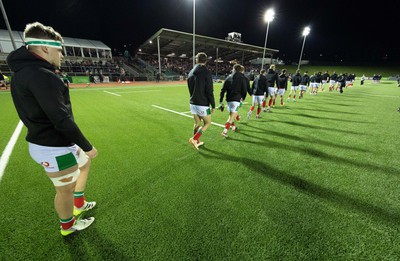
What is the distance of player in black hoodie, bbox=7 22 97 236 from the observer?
1.52 meters

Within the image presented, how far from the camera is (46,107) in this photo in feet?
5.01

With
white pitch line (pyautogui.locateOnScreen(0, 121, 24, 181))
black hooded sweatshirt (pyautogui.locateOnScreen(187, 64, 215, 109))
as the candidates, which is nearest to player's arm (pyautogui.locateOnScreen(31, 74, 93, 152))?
black hooded sweatshirt (pyautogui.locateOnScreen(187, 64, 215, 109))

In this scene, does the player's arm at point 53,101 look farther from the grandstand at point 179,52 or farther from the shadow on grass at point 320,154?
the grandstand at point 179,52

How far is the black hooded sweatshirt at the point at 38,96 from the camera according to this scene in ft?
4.94

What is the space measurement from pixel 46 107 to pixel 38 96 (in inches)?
4.1

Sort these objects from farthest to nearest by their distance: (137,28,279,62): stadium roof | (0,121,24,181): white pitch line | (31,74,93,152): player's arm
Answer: (137,28,279,62): stadium roof, (0,121,24,181): white pitch line, (31,74,93,152): player's arm

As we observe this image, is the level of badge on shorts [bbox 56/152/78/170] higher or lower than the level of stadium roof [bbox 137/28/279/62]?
lower

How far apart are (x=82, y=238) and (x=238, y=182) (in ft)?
Result: 8.18

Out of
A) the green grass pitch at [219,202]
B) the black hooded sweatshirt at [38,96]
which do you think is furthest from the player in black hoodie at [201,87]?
the black hooded sweatshirt at [38,96]

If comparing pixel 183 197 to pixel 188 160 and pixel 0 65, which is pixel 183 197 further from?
pixel 0 65

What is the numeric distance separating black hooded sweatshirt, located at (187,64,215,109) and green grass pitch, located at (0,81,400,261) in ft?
4.32

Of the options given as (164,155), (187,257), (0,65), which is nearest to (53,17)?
(0,65)

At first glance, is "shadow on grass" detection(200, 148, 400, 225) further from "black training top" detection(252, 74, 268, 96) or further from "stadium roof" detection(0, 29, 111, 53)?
"stadium roof" detection(0, 29, 111, 53)

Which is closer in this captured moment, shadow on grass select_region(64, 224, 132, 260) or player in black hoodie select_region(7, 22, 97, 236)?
player in black hoodie select_region(7, 22, 97, 236)
